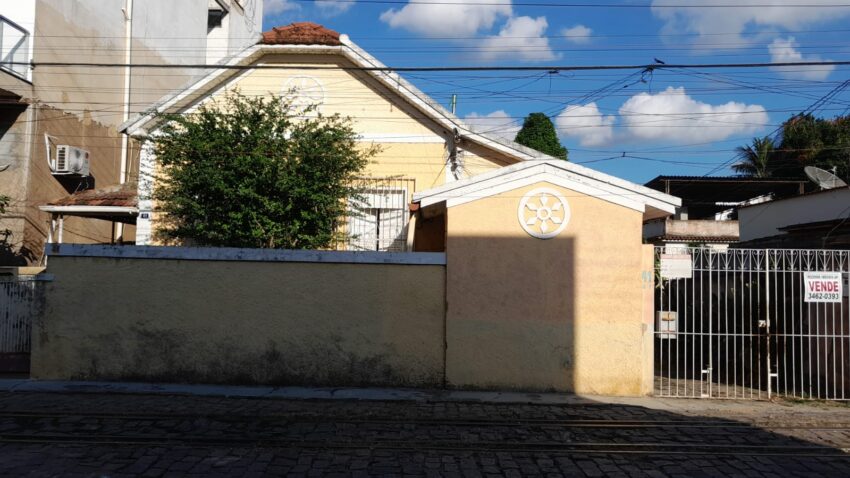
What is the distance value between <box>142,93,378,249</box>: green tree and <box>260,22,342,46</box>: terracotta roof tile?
2720 millimetres

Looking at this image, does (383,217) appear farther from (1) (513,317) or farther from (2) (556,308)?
(2) (556,308)

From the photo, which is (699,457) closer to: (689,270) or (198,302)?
(689,270)

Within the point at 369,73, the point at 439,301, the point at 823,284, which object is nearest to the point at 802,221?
the point at 823,284

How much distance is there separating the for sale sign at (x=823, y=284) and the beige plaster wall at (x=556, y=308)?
2.52m

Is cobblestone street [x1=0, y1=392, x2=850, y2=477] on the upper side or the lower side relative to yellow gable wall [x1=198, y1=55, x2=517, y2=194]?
lower

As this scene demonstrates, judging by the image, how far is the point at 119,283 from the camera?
1073cm

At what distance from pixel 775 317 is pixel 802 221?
785 centimetres

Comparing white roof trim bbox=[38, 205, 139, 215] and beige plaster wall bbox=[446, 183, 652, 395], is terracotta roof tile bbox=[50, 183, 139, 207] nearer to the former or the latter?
white roof trim bbox=[38, 205, 139, 215]

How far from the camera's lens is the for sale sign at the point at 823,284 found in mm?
10289

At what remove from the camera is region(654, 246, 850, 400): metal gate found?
33.8ft

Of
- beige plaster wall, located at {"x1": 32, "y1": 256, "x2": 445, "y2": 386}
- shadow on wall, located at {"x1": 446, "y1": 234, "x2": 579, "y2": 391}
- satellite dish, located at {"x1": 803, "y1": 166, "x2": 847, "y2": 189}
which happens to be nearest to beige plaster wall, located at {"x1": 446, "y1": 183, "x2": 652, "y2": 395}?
shadow on wall, located at {"x1": 446, "y1": 234, "x2": 579, "y2": 391}

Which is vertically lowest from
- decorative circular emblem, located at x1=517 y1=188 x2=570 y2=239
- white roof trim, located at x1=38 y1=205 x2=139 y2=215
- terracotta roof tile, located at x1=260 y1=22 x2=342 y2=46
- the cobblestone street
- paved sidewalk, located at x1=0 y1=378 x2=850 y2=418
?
the cobblestone street

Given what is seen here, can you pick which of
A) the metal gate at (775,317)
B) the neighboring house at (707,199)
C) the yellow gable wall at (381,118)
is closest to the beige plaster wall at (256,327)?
the metal gate at (775,317)

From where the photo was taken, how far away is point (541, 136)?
95.2 ft
